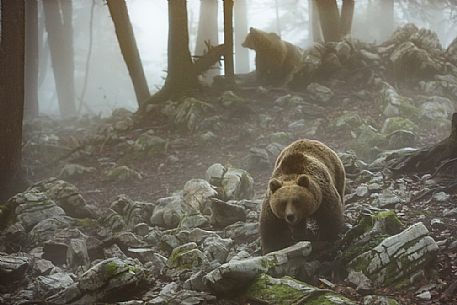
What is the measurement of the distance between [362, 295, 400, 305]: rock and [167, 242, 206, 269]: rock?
1.81m

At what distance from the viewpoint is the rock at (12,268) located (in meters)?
4.66

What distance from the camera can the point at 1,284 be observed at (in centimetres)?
457

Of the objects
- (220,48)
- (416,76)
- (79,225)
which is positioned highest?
(220,48)

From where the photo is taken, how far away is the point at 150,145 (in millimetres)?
11055

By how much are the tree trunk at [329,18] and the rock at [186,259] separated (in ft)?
37.1

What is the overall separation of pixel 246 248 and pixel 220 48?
8.84 m

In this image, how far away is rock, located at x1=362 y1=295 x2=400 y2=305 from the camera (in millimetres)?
3816

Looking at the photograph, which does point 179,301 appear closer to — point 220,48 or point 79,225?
point 79,225

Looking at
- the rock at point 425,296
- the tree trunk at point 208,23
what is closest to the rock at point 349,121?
the rock at point 425,296

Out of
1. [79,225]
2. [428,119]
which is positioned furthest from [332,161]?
[428,119]

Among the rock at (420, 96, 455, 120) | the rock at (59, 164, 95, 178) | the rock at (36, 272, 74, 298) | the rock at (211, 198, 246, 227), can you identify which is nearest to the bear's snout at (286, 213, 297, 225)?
the rock at (211, 198, 246, 227)

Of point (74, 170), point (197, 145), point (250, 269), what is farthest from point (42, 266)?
point (197, 145)

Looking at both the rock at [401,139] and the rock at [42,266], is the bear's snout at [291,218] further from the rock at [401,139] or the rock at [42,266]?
the rock at [401,139]

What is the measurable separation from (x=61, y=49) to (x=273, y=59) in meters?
12.6
